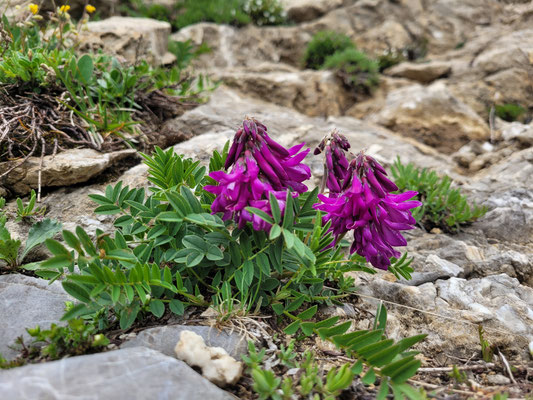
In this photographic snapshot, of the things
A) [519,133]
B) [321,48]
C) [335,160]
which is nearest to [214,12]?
[321,48]

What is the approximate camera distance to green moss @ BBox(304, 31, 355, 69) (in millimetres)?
8828

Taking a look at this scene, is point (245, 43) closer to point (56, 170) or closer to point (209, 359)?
point (56, 170)

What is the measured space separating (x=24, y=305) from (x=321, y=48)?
26.6ft

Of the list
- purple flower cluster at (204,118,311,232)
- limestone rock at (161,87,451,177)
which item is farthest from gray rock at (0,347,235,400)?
limestone rock at (161,87,451,177)

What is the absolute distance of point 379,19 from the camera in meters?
10.9

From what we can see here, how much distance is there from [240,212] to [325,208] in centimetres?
45

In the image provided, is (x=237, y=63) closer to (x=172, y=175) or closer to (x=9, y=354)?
(x=172, y=175)

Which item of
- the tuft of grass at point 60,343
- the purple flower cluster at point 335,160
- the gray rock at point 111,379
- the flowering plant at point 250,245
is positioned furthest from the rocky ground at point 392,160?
the purple flower cluster at point 335,160

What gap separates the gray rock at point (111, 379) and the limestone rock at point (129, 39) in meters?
4.15

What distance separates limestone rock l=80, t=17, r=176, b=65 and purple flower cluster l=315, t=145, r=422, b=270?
3825 millimetres

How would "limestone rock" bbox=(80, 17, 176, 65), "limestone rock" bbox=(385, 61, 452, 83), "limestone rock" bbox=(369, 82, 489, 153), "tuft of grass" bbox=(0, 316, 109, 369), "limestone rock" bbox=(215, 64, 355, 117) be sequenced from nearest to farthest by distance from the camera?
1. "tuft of grass" bbox=(0, 316, 109, 369)
2. "limestone rock" bbox=(80, 17, 176, 65)
3. "limestone rock" bbox=(369, 82, 489, 153)
4. "limestone rock" bbox=(215, 64, 355, 117)
5. "limestone rock" bbox=(385, 61, 452, 83)

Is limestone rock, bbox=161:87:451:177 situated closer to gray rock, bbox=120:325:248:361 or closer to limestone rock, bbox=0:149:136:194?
limestone rock, bbox=0:149:136:194

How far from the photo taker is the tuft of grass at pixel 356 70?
25.1 ft

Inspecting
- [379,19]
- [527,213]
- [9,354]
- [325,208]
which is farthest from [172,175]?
[379,19]
